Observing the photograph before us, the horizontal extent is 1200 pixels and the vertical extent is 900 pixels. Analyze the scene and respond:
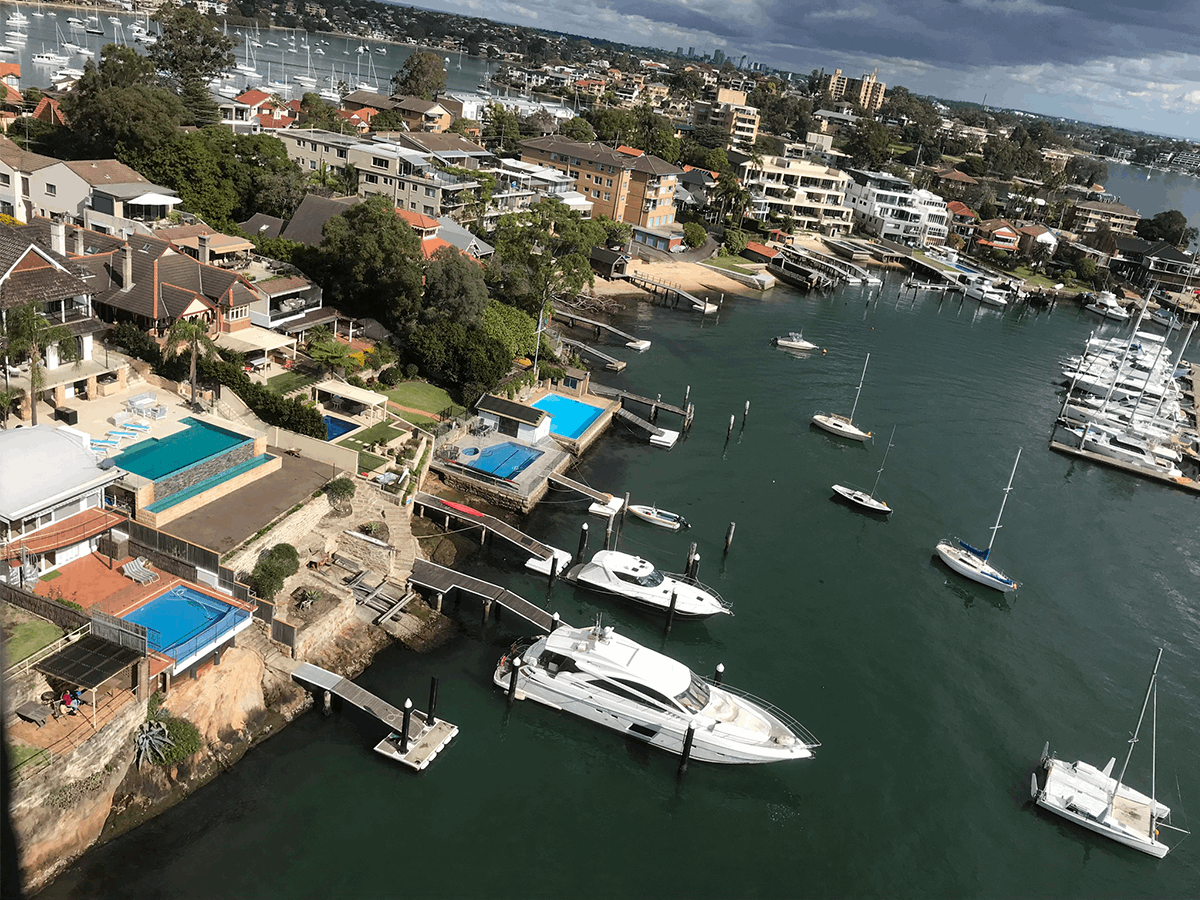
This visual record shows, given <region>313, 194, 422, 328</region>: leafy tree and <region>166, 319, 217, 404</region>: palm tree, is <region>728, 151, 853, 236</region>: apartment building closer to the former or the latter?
<region>313, 194, 422, 328</region>: leafy tree

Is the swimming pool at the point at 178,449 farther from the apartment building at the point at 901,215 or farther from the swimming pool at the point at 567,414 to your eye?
the apartment building at the point at 901,215

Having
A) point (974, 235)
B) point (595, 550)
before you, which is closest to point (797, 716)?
point (595, 550)

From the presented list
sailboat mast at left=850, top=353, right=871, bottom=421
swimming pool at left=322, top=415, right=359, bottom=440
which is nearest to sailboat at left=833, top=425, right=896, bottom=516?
sailboat mast at left=850, top=353, right=871, bottom=421

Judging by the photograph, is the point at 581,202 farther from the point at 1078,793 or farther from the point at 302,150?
the point at 1078,793

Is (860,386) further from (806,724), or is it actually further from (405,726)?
(405,726)

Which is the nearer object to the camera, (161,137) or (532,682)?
(532,682)

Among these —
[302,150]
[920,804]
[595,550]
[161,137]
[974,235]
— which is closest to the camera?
[920,804]
